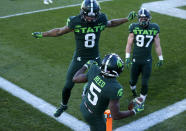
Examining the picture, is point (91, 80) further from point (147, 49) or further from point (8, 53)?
point (8, 53)

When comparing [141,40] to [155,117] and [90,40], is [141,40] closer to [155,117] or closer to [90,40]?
[90,40]

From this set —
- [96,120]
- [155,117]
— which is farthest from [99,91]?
[155,117]

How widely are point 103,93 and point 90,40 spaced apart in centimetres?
196

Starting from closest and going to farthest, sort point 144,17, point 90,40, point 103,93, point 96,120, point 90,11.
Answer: point 103,93, point 96,120, point 90,11, point 90,40, point 144,17

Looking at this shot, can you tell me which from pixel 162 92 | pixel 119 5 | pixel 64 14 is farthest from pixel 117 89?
pixel 119 5

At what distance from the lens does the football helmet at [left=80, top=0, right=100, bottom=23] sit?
5734mm

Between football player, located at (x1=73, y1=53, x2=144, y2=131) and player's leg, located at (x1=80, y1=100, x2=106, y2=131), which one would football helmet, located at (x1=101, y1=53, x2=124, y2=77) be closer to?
football player, located at (x1=73, y1=53, x2=144, y2=131)

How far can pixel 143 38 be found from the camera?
22.1 feet

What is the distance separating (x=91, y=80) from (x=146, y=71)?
2.48 m

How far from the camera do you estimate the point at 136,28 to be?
6.79m

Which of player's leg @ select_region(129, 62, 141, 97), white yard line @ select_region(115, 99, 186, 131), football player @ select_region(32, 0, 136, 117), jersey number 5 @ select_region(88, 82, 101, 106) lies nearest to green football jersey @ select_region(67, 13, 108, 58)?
football player @ select_region(32, 0, 136, 117)

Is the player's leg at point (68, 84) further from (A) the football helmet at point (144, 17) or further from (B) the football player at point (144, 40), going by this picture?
(A) the football helmet at point (144, 17)

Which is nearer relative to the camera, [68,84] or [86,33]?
[86,33]

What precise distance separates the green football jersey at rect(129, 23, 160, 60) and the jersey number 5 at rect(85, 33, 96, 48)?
1.16 meters
